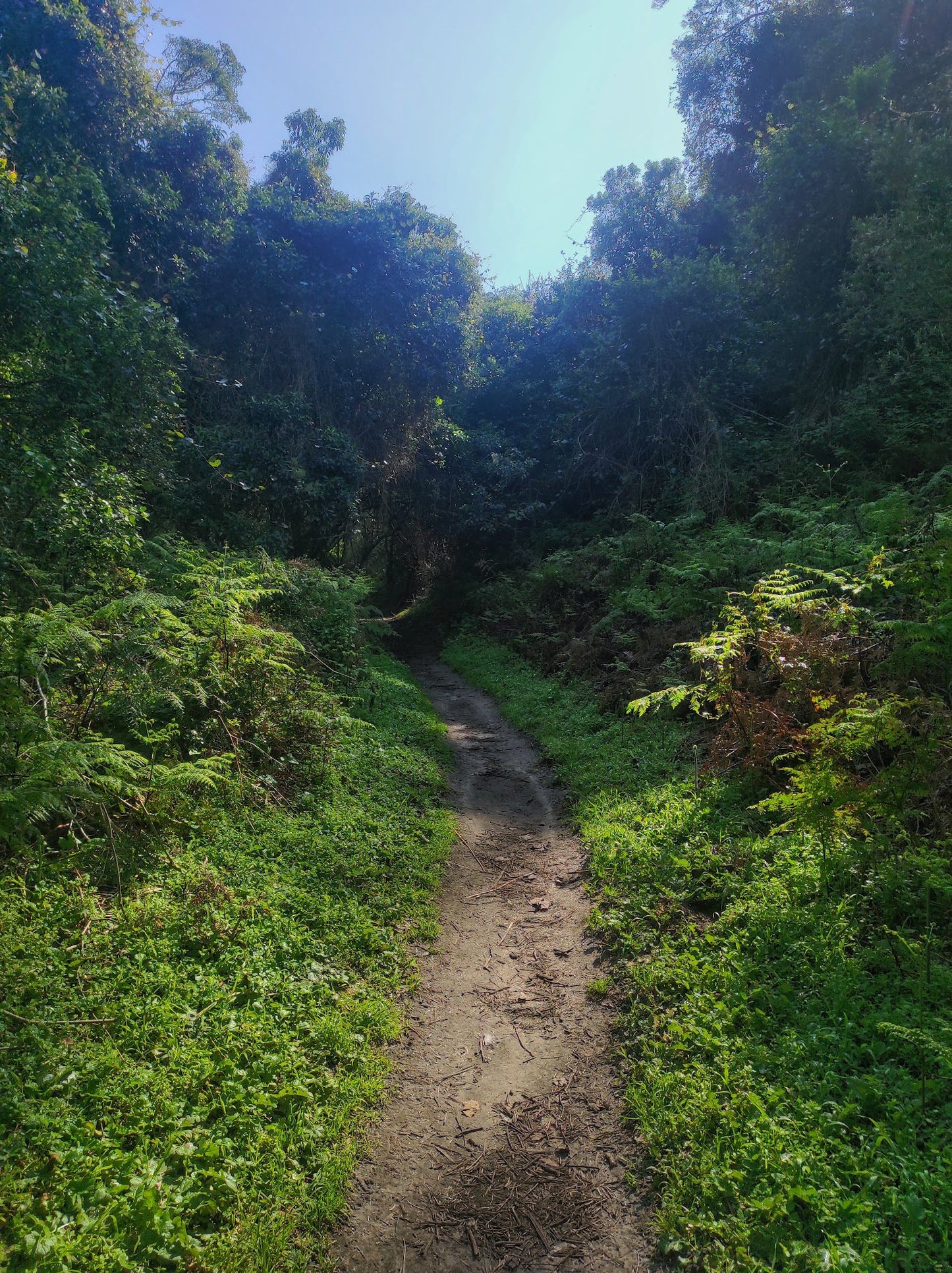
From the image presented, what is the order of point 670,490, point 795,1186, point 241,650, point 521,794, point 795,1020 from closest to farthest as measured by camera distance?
point 795,1186, point 795,1020, point 241,650, point 521,794, point 670,490

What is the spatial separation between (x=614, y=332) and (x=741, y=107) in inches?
284

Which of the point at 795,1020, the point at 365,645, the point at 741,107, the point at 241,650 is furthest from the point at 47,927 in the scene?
the point at 741,107

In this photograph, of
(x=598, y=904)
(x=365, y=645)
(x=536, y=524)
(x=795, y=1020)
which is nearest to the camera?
(x=795, y=1020)

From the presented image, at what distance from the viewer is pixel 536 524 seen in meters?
21.9

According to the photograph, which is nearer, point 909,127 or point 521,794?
point 521,794

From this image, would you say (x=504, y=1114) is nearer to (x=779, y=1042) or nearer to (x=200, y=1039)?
(x=779, y=1042)

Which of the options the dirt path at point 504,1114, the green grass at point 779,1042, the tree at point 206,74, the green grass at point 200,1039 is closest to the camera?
the green grass at point 779,1042

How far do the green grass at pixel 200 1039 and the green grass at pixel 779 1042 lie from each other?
1713 mm

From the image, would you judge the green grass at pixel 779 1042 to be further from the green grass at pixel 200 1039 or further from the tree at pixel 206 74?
the tree at pixel 206 74

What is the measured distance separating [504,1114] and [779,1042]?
163 centimetres

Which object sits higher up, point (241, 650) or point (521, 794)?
point (241, 650)

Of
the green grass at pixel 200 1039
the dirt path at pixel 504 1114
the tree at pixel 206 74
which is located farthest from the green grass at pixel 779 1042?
the tree at pixel 206 74

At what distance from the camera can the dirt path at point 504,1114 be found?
10.1 ft

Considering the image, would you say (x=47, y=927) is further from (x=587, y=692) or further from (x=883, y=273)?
(x=883, y=273)
